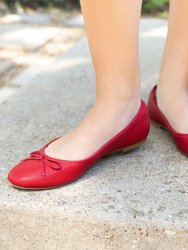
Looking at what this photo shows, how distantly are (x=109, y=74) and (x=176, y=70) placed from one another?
0.24m

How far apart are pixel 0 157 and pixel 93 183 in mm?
249

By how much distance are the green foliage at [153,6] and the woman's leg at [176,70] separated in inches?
73.2

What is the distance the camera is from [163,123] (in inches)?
48.1

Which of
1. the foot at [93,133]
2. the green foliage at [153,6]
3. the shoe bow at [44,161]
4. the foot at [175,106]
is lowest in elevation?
the green foliage at [153,6]

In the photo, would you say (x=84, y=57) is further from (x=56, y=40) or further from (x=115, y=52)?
(x=115, y=52)

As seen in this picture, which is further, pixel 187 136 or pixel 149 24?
pixel 149 24

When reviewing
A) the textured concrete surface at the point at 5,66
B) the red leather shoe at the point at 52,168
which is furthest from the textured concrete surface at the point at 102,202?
the textured concrete surface at the point at 5,66

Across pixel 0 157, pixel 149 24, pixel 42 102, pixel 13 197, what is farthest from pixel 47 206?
pixel 149 24

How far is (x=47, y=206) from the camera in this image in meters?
0.93

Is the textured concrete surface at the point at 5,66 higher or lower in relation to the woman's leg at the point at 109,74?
lower

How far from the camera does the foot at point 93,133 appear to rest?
102cm

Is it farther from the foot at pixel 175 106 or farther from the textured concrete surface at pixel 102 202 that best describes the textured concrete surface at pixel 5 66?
the foot at pixel 175 106

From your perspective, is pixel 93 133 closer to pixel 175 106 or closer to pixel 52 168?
pixel 52 168

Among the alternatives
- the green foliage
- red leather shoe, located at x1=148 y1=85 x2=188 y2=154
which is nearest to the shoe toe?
red leather shoe, located at x1=148 y1=85 x2=188 y2=154
